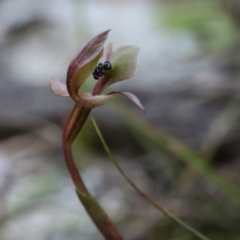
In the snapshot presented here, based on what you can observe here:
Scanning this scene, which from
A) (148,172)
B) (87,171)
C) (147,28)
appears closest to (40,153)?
(87,171)

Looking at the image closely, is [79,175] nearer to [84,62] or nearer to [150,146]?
[84,62]

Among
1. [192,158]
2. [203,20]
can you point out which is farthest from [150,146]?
[203,20]

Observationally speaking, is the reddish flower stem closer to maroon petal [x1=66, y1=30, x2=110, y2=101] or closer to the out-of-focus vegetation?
maroon petal [x1=66, y1=30, x2=110, y2=101]

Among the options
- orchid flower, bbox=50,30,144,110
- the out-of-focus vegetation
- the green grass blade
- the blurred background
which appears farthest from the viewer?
the out-of-focus vegetation

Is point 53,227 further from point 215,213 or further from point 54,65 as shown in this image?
point 54,65

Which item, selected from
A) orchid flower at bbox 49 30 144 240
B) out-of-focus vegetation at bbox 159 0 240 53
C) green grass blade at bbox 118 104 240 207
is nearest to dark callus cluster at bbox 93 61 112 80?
orchid flower at bbox 49 30 144 240
